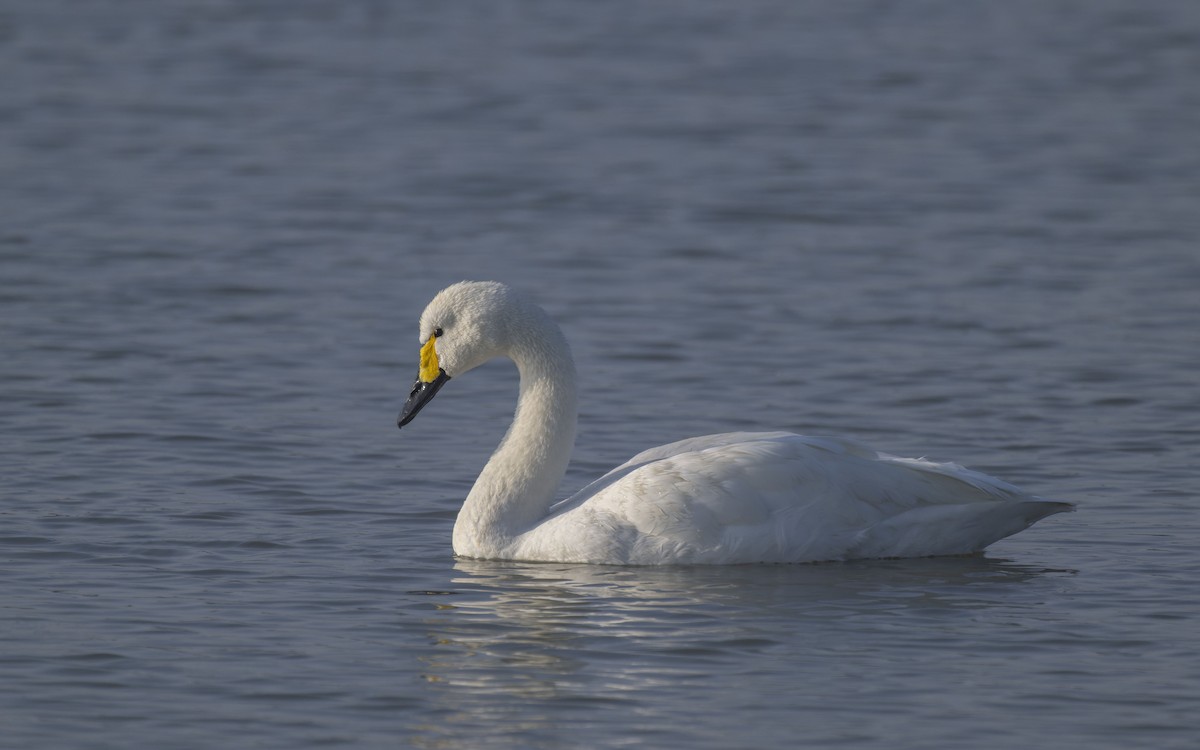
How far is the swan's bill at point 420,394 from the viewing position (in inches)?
408

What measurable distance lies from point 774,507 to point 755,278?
7.33m

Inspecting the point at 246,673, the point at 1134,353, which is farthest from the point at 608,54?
the point at 246,673

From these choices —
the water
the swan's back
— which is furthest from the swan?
the water

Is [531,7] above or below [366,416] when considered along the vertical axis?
above

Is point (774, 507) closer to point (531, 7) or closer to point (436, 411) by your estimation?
point (436, 411)

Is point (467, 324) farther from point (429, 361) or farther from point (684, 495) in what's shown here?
point (684, 495)

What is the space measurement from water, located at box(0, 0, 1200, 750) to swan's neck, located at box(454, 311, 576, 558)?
0.24 metres

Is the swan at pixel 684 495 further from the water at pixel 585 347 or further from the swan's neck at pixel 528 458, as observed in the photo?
the water at pixel 585 347

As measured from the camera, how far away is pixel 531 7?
101 ft

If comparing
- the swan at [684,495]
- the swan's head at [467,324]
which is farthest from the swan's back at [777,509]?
the swan's head at [467,324]

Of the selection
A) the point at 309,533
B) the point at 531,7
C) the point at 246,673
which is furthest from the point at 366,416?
the point at 531,7

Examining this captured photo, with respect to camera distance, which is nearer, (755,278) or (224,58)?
(755,278)

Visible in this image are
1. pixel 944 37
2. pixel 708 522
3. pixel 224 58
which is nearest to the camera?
pixel 708 522

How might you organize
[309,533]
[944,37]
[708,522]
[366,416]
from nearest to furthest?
[708,522]
[309,533]
[366,416]
[944,37]
